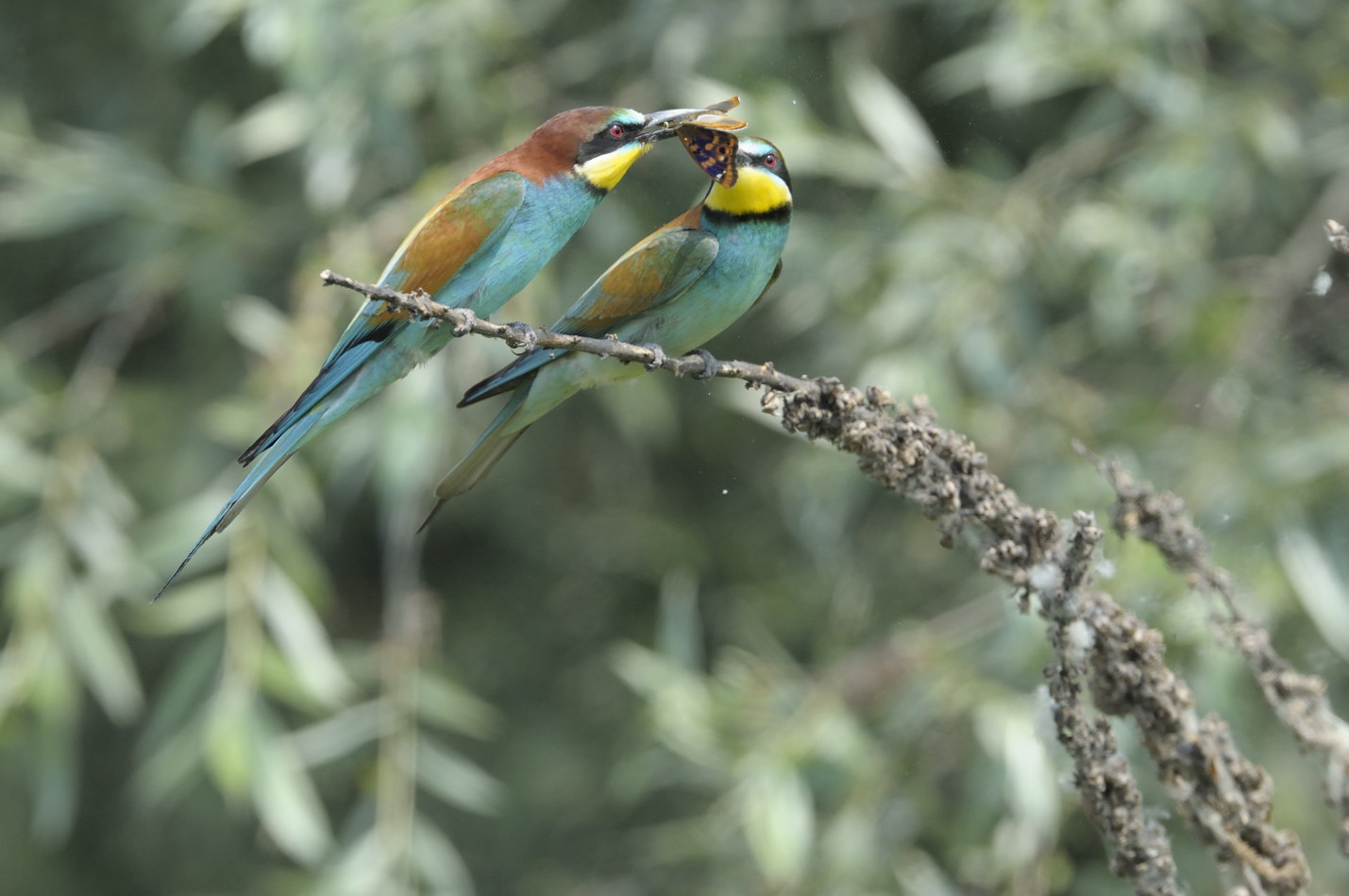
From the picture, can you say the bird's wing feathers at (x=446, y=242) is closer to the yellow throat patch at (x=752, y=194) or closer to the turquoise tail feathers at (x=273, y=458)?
the turquoise tail feathers at (x=273, y=458)

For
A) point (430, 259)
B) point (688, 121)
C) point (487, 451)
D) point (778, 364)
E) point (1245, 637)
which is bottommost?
point (778, 364)

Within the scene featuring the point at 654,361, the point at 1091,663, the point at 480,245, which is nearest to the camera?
the point at 654,361

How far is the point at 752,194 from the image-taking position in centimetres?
102

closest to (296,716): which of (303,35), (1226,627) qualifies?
(303,35)

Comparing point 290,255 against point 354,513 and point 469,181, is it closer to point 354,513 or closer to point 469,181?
point 354,513

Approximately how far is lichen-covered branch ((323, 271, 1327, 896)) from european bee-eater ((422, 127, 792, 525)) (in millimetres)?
95

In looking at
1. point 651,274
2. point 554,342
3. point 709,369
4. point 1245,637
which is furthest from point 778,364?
point 554,342

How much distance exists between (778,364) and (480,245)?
2.88 m

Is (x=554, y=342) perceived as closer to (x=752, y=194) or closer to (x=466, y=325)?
(x=466, y=325)

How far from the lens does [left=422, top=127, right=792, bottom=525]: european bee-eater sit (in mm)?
977

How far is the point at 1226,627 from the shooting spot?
1.21 m

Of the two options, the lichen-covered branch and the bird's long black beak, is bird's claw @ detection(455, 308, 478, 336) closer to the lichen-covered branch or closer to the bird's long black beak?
the bird's long black beak

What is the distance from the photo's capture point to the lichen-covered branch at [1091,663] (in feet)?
3.47

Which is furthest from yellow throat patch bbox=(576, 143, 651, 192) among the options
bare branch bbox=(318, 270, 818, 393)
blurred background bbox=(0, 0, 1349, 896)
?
blurred background bbox=(0, 0, 1349, 896)
